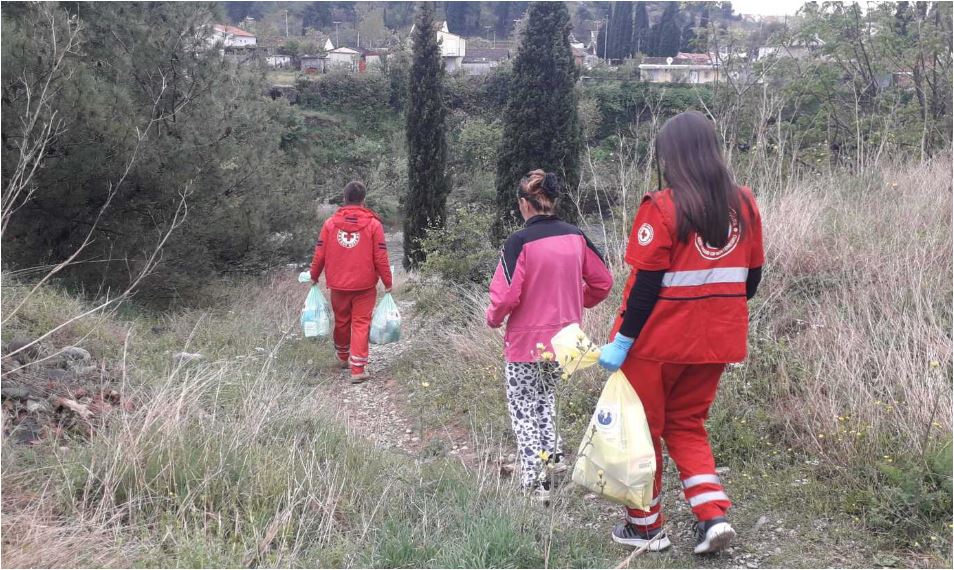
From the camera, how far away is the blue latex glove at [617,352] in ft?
10.9

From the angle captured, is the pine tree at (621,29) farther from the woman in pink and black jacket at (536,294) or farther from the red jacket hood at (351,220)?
the woman in pink and black jacket at (536,294)

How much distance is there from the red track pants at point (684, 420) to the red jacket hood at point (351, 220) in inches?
166

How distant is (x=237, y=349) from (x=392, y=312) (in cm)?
150

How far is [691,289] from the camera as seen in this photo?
10.6 ft

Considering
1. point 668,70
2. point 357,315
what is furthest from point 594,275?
point 668,70

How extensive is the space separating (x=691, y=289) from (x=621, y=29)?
6525cm

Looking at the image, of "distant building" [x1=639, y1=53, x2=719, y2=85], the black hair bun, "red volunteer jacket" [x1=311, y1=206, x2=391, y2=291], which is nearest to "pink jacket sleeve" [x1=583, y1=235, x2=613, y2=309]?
the black hair bun

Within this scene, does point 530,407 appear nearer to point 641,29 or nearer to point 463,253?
point 463,253

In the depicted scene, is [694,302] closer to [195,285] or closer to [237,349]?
[237,349]

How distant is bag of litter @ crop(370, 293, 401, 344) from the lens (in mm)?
7477

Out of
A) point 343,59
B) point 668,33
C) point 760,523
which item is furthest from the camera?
point 668,33

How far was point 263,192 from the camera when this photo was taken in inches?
507

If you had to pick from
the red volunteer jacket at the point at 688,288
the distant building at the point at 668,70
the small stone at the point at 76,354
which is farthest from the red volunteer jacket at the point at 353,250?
the distant building at the point at 668,70

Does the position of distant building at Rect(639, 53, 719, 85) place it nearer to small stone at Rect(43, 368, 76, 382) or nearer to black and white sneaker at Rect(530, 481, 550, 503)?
black and white sneaker at Rect(530, 481, 550, 503)
